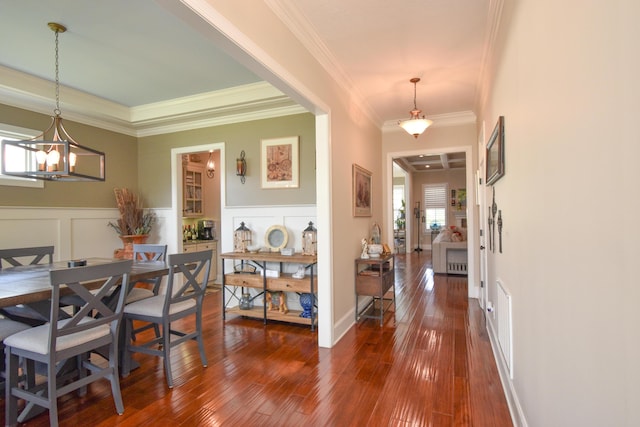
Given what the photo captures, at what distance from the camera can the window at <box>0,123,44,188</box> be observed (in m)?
3.70

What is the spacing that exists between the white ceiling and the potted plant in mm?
1074

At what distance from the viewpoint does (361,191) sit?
4.21 meters

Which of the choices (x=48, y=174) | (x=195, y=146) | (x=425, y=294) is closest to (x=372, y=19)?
(x=48, y=174)

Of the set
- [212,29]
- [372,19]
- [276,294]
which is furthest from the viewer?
[276,294]

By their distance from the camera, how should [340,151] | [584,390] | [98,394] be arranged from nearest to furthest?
[584,390]
[98,394]
[340,151]

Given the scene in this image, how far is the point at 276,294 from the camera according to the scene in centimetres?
401

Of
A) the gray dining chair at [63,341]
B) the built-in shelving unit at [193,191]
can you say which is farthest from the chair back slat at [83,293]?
the built-in shelving unit at [193,191]

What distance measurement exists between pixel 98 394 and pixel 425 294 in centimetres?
426

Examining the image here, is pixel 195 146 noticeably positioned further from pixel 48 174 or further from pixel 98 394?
pixel 98 394

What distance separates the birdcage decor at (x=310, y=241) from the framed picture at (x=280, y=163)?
0.64m

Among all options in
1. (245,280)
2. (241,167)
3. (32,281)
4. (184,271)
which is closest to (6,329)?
(32,281)

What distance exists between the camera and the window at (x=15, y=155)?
370 centimetres

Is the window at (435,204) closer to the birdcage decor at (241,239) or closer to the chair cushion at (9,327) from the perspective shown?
the birdcage decor at (241,239)

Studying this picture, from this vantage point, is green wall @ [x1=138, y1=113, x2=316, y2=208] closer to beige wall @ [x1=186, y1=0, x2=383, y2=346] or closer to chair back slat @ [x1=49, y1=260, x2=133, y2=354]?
beige wall @ [x1=186, y1=0, x2=383, y2=346]
